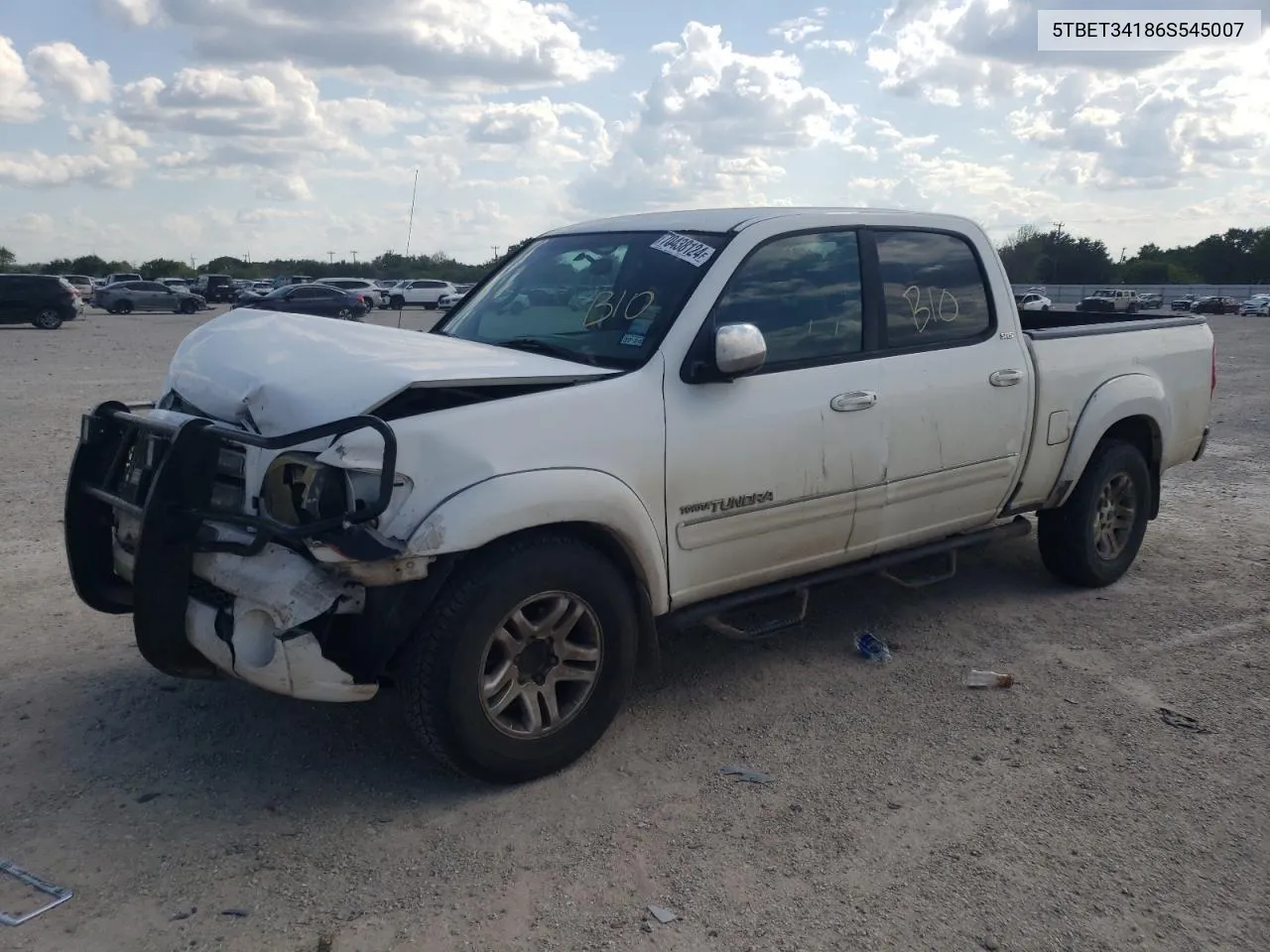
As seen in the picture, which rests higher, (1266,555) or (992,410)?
(992,410)

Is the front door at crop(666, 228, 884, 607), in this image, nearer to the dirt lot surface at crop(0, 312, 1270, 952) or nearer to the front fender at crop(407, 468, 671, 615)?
the front fender at crop(407, 468, 671, 615)

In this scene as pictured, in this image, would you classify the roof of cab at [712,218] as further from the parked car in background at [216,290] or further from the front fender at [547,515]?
the parked car in background at [216,290]

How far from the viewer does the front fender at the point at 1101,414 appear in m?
5.66

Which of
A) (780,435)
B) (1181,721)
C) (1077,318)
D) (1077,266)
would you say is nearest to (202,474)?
(780,435)

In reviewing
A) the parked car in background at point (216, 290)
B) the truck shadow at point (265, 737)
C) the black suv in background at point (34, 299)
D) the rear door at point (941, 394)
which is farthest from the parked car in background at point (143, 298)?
the rear door at point (941, 394)

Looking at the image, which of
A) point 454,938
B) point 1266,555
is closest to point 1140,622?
point 1266,555

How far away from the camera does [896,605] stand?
5.78 m

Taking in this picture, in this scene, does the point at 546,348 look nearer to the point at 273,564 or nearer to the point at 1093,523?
the point at 273,564

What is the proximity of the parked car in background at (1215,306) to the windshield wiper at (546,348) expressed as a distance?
6283cm

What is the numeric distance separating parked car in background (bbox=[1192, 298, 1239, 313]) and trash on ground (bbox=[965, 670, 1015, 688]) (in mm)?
61929

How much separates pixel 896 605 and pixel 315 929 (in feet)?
11.9

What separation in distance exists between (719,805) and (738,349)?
157 centimetres

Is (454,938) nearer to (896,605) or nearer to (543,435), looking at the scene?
(543,435)

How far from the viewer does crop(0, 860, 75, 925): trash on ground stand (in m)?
2.98
